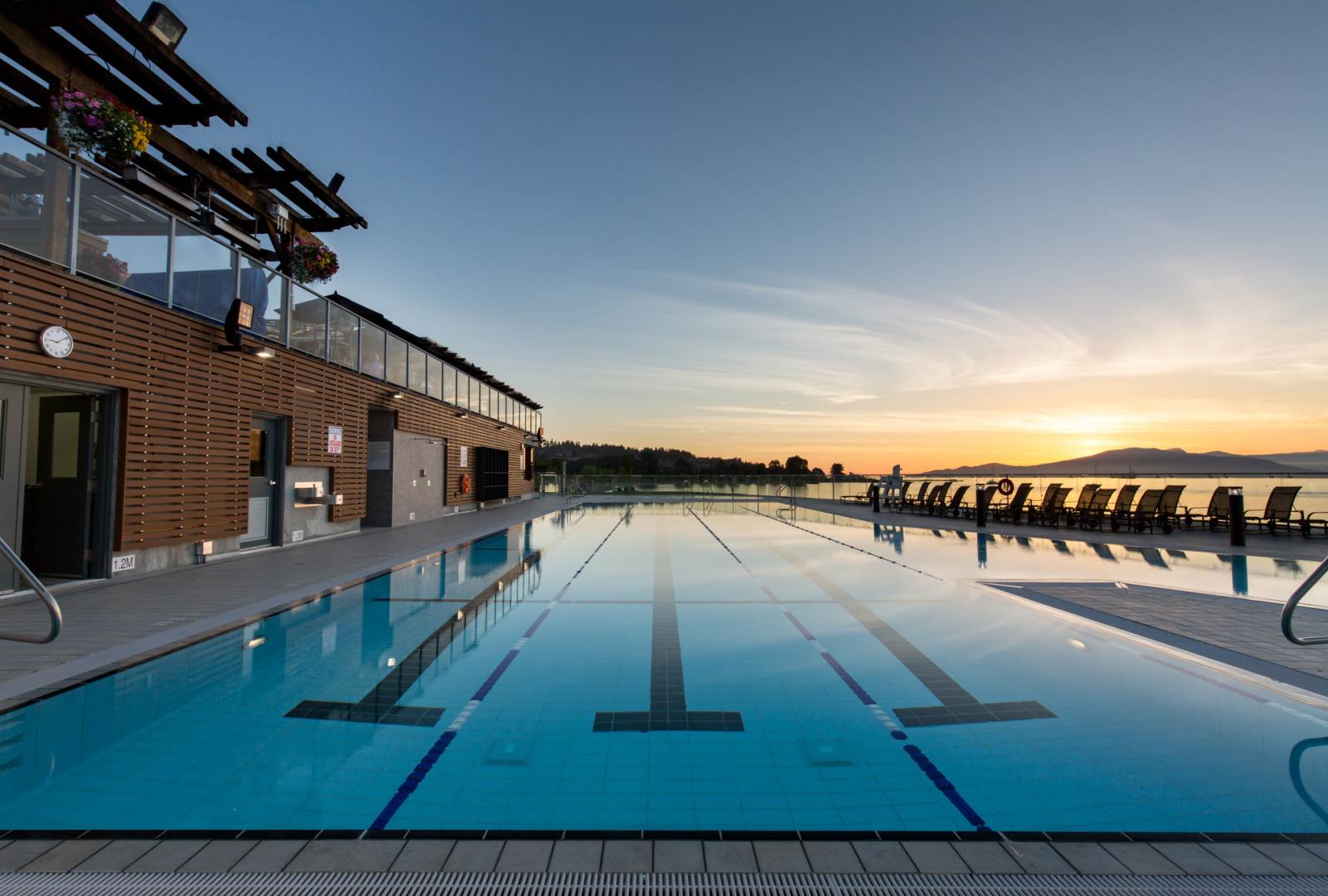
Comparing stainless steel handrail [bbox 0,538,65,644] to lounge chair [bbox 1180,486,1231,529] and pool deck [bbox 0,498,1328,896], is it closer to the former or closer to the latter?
pool deck [bbox 0,498,1328,896]

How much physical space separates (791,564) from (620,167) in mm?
10404

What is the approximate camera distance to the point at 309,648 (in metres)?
4.52

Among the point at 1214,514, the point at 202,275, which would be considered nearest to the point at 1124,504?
the point at 1214,514

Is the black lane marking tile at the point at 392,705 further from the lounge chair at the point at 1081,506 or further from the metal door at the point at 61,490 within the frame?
the lounge chair at the point at 1081,506

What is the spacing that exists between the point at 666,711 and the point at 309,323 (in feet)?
33.0

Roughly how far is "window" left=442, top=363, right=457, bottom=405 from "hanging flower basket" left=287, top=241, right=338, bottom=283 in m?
5.78

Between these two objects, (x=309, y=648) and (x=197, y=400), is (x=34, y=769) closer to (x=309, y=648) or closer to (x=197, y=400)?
(x=309, y=648)

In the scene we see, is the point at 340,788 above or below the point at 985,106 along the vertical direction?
below

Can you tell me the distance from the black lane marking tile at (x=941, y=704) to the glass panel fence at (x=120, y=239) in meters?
8.59

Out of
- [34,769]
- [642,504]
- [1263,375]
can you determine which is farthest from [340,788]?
[1263,375]

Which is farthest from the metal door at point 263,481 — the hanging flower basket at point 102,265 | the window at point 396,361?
the window at point 396,361

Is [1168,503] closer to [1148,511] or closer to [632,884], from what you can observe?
[1148,511]

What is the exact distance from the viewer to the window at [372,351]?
12.3m

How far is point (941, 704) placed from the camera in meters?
3.60
